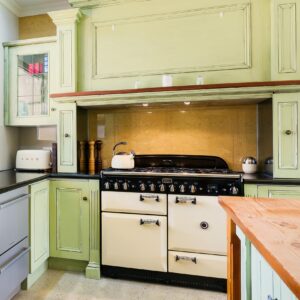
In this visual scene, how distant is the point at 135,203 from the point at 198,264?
27.1 inches

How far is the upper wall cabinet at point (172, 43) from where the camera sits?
2.05 meters

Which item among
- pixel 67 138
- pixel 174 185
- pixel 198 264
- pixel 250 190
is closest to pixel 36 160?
pixel 67 138

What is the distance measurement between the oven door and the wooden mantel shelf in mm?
845

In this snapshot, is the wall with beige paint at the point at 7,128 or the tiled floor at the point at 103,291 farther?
the wall with beige paint at the point at 7,128

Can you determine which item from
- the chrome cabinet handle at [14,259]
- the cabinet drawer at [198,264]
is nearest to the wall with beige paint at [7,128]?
the chrome cabinet handle at [14,259]

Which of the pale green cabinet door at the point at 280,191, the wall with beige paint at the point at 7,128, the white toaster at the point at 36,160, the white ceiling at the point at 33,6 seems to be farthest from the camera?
the white ceiling at the point at 33,6

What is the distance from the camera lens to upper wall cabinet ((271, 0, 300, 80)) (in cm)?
189

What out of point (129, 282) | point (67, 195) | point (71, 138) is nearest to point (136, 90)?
point (71, 138)

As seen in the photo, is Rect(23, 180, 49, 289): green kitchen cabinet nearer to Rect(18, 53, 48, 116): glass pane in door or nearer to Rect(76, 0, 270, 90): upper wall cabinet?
Rect(18, 53, 48, 116): glass pane in door

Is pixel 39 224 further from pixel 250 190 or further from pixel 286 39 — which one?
pixel 286 39

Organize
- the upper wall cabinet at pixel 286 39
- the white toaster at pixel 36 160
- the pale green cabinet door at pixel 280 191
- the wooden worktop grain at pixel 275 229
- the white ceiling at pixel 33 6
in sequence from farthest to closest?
the white ceiling at pixel 33 6 < the white toaster at pixel 36 160 < the upper wall cabinet at pixel 286 39 < the pale green cabinet door at pixel 280 191 < the wooden worktop grain at pixel 275 229

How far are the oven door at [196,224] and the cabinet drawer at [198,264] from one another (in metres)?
0.04

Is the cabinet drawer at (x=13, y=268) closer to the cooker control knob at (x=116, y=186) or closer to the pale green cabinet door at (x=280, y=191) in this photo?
the cooker control knob at (x=116, y=186)

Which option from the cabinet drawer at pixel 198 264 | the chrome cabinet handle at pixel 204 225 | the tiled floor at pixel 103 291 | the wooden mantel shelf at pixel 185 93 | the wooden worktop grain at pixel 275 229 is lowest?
the tiled floor at pixel 103 291
